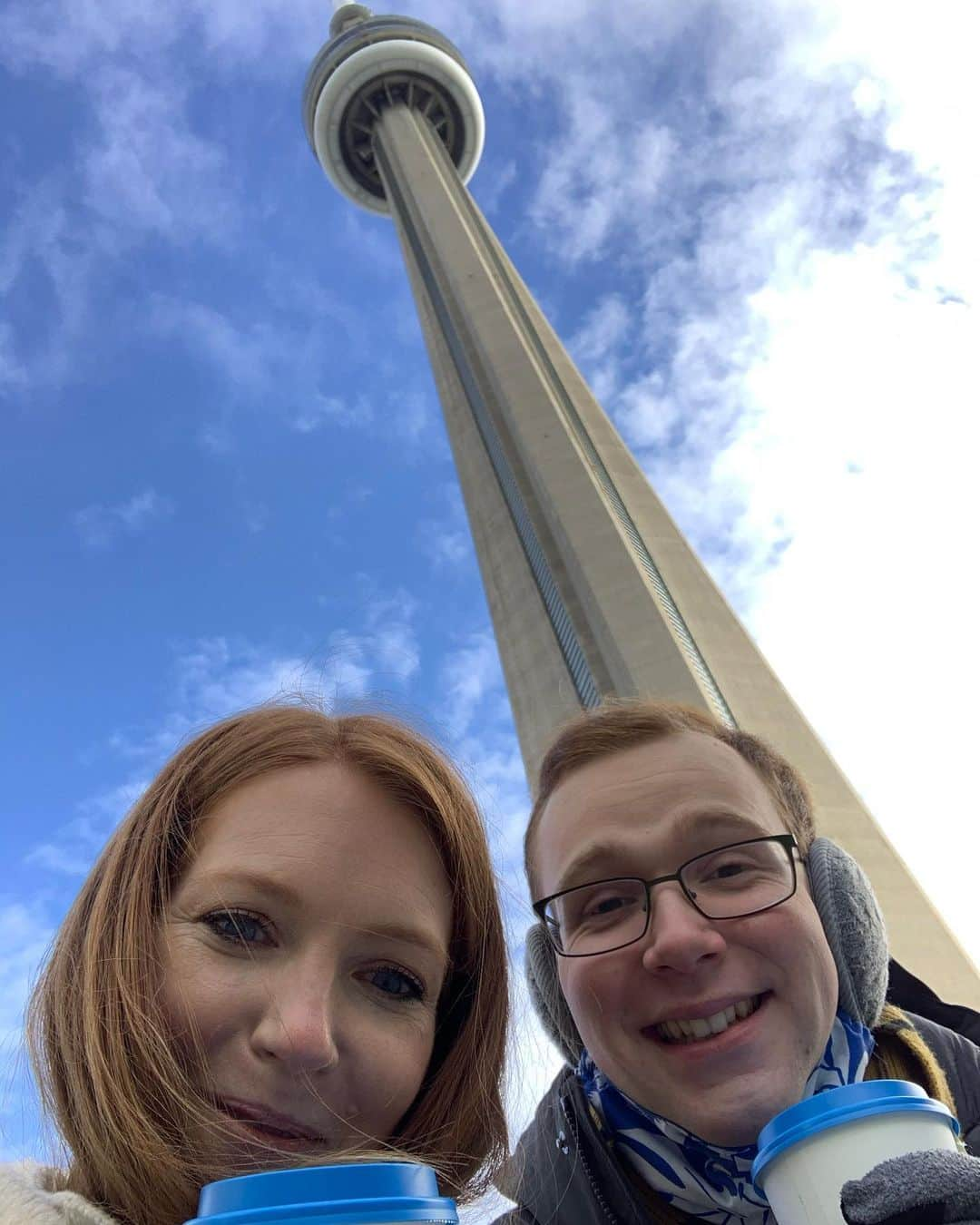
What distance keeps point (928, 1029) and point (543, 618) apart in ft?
32.8

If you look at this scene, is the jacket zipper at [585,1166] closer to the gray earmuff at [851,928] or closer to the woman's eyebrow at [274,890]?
the gray earmuff at [851,928]

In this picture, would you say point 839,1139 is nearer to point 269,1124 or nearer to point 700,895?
point 269,1124

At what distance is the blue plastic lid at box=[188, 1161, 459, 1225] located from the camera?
0.64 metres

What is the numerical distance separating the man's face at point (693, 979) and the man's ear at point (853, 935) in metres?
0.06

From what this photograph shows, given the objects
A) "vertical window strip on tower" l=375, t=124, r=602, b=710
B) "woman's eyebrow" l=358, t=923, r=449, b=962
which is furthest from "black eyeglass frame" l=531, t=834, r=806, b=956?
"vertical window strip on tower" l=375, t=124, r=602, b=710

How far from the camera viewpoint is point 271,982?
115 centimetres

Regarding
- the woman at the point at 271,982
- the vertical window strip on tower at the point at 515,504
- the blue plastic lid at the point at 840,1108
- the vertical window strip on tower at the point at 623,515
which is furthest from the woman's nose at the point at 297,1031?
the vertical window strip on tower at the point at 515,504

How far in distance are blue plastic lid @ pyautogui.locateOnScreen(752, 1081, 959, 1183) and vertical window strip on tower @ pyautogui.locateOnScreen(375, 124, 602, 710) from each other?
7.34m

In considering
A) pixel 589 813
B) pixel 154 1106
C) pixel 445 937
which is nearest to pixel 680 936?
pixel 589 813

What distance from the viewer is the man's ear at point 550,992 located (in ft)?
6.73

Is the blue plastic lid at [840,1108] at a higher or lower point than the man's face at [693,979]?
lower

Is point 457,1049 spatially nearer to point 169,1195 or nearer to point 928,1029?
point 169,1195

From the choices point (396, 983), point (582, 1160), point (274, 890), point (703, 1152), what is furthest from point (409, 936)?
point (582, 1160)

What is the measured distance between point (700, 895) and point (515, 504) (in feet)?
38.5
